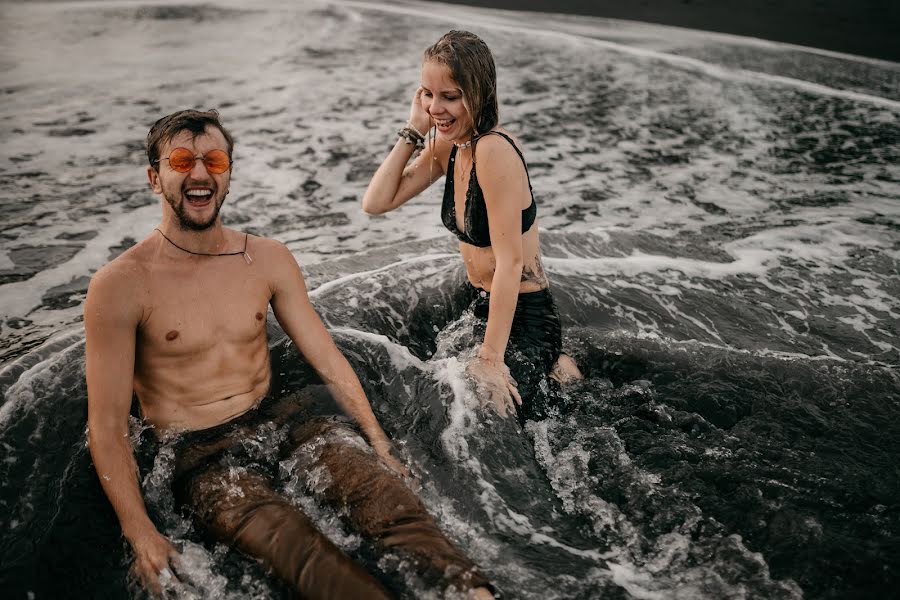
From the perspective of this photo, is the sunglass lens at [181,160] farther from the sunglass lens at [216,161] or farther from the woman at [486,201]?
the woman at [486,201]

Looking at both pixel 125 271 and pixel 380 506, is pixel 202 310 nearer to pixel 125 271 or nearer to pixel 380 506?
pixel 125 271

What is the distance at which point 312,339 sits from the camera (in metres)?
3.59

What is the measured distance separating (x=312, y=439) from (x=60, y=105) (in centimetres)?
889

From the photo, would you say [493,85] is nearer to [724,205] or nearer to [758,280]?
[758,280]

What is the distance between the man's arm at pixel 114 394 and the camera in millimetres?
2857

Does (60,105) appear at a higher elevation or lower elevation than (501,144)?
lower

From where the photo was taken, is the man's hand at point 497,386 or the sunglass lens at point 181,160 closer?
the sunglass lens at point 181,160

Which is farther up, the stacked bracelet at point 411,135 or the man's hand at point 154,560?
the stacked bracelet at point 411,135

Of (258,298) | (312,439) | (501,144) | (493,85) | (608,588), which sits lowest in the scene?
(608,588)

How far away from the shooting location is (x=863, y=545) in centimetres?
312

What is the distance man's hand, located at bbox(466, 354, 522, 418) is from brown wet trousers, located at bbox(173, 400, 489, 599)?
0.69 m

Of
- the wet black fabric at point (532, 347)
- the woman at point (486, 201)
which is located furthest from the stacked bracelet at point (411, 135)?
the wet black fabric at point (532, 347)

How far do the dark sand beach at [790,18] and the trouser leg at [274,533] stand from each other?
1431 centimetres

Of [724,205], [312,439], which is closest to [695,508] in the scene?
[312,439]
